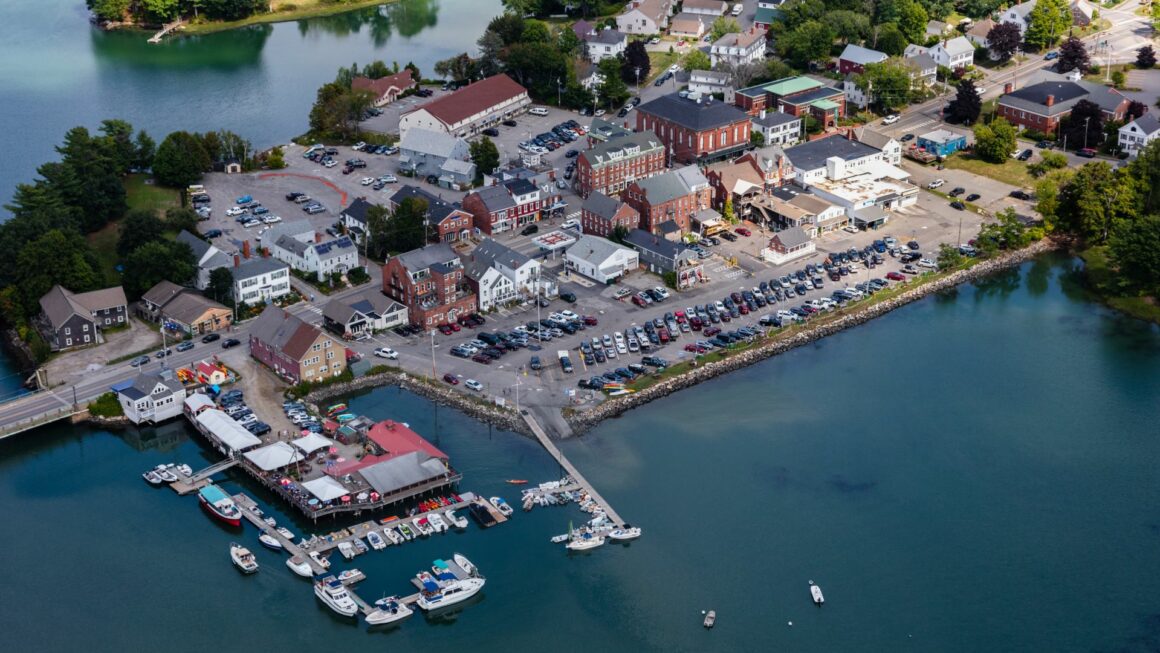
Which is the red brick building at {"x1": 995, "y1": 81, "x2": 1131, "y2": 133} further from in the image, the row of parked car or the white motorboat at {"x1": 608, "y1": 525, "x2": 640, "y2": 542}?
the row of parked car

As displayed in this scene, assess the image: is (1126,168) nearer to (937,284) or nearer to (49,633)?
(937,284)

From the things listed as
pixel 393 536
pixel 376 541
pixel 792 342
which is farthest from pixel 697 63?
pixel 376 541

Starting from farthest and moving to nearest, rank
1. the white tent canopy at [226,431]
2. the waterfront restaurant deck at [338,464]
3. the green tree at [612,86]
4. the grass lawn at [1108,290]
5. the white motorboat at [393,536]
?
the green tree at [612,86] → the grass lawn at [1108,290] → the white tent canopy at [226,431] → the waterfront restaurant deck at [338,464] → the white motorboat at [393,536]

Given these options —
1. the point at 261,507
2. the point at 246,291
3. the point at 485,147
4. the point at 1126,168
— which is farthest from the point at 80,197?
the point at 1126,168

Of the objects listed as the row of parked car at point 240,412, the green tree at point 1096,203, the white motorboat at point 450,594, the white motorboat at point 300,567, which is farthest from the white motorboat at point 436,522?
the green tree at point 1096,203

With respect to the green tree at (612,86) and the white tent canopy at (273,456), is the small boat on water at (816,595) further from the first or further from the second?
the green tree at (612,86)

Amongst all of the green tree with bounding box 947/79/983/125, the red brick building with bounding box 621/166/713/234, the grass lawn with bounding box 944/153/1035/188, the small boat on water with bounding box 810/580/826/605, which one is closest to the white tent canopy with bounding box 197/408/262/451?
the small boat on water with bounding box 810/580/826/605
